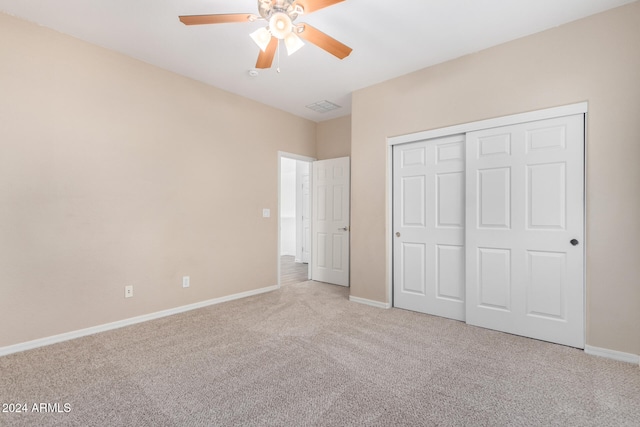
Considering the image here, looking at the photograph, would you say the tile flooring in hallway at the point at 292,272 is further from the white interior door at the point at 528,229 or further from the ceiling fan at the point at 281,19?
the ceiling fan at the point at 281,19

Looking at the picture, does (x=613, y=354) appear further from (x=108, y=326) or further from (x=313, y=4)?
(x=108, y=326)

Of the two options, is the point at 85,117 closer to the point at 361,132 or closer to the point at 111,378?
the point at 111,378

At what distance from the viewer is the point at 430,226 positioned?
11.5 feet

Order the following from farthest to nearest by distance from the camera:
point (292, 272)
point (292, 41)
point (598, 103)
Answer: point (292, 272) < point (598, 103) < point (292, 41)

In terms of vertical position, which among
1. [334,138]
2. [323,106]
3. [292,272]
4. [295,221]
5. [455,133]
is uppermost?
[323,106]

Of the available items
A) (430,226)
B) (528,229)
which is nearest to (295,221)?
(430,226)

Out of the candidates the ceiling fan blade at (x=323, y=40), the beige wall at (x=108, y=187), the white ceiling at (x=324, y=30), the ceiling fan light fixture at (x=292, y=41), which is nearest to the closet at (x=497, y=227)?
the white ceiling at (x=324, y=30)

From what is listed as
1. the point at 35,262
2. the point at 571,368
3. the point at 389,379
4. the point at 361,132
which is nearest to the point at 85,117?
the point at 35,262

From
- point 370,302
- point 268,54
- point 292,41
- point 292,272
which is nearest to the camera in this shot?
point 292,41

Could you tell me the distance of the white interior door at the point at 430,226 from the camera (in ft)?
10.8

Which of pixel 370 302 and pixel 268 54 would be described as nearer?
pixel 268 54

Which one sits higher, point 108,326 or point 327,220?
point 327,220

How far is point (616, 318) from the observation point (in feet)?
7.91

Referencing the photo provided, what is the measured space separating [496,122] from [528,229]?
41.5 inches
